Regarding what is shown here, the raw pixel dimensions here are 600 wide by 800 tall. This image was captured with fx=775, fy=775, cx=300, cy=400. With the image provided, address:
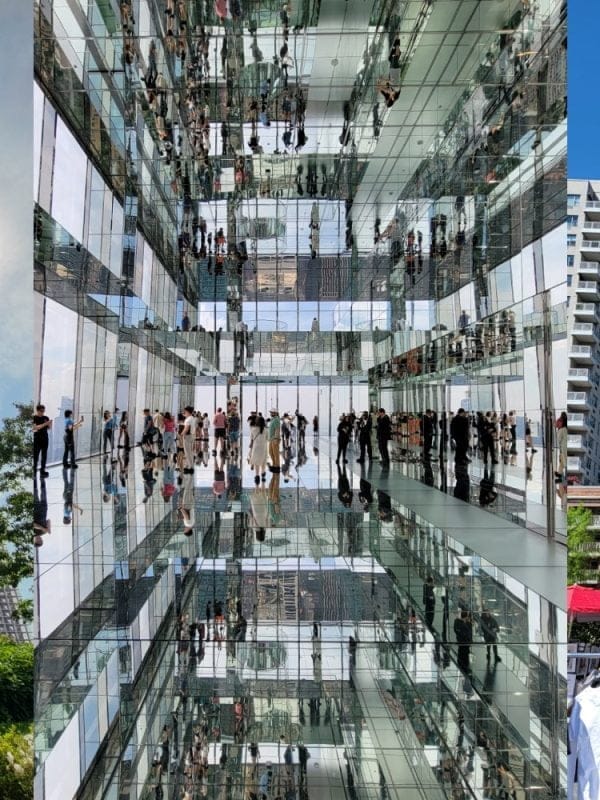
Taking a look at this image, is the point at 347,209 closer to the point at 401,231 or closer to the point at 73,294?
the point at 401,231

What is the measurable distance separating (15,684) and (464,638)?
6834 mm

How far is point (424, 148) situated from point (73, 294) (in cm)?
818

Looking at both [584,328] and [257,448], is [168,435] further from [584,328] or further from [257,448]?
[584,328]

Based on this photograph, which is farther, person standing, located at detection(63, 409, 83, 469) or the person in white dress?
person standing, located at detection(63, 409, 83, 469)

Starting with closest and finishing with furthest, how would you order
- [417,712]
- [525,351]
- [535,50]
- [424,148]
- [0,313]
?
[417,712], [535,50], [0,313], [424,148], [525,351]

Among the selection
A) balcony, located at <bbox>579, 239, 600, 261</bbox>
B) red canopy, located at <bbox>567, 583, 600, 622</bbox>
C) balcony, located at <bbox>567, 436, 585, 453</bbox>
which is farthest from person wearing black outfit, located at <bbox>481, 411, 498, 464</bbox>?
balcony, located at <bbox>579, 239, 600, 261</bbox>

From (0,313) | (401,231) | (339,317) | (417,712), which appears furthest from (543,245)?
(417,712)

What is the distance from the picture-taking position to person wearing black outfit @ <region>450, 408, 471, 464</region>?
21.7 meters

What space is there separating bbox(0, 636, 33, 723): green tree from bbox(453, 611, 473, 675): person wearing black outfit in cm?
643

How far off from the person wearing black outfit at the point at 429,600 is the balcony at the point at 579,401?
6617 cm

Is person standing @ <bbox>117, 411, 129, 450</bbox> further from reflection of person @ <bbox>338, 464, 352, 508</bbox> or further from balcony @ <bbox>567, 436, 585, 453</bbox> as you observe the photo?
balcony @ <bbox>567, 436, 585, 453</bbox>

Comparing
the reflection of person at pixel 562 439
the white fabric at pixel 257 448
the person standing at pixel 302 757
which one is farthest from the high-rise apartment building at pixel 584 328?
the person standing at pixel 302 757

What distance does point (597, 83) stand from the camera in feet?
178

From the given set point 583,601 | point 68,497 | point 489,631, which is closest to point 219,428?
point 68,497
